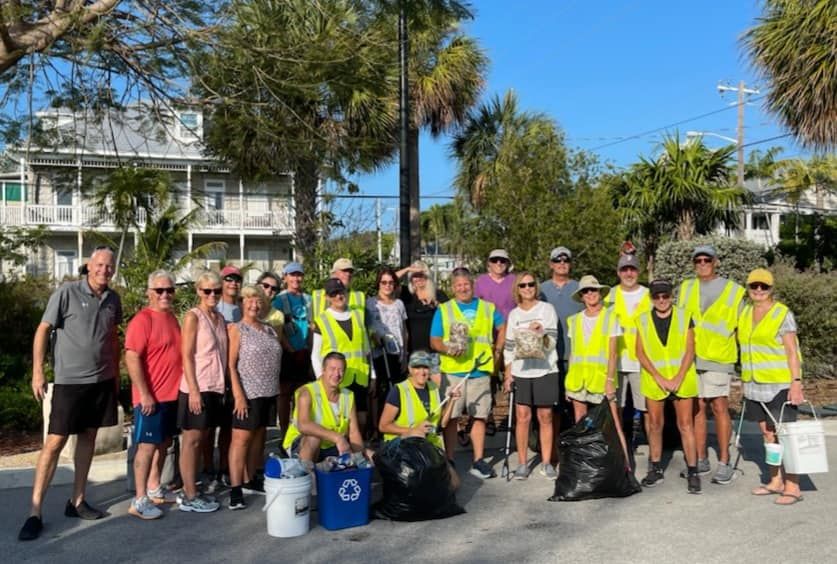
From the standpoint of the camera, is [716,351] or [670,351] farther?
[716,351]

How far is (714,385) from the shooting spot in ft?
21.6

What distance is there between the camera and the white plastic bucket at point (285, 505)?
513 cm

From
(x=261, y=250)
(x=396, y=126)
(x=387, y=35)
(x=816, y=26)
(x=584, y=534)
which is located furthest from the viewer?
(x=261, y=250)

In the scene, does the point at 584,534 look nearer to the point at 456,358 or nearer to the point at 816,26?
the point at 456,358

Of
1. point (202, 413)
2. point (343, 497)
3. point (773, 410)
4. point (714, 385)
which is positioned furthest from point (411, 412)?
point (773, 410)

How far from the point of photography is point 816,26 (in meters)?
11.5

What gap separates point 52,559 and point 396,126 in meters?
11.9

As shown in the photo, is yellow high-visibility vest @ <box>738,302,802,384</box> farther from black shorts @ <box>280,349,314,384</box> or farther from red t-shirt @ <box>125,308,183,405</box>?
red t-shirt @ <box>125,308,183,405</box>

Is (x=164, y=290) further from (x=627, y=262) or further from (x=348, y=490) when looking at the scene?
(x=627, y=262)

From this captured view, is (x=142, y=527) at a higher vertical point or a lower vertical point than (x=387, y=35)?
lower

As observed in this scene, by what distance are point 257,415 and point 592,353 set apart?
2.78 m

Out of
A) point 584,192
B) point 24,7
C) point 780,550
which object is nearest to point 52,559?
point 780,550

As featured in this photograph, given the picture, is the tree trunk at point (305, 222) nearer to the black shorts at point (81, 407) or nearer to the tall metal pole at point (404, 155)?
the tall metal pole at point (404, 155)

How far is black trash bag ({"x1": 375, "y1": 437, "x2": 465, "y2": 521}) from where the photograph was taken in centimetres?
543
